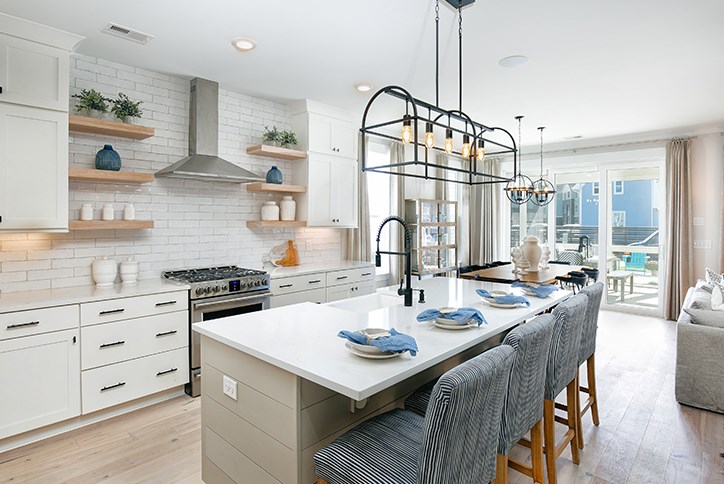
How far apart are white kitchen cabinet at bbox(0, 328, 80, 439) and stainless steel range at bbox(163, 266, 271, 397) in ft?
2.64

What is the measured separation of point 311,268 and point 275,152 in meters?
1.31

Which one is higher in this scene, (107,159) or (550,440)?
(107,159)

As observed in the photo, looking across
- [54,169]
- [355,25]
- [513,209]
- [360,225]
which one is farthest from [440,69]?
[513,209]

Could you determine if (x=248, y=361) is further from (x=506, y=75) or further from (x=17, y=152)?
(x=506, y=75)

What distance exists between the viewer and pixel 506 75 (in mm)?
3803

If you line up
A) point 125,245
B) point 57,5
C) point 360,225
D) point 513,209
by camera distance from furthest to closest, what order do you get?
point 513,209 < point 360,225 < point 125,245 < point 57,5

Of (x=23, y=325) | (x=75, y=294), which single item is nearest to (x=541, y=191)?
(x=75, y=294)

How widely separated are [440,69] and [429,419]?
3.22m

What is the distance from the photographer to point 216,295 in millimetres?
3436

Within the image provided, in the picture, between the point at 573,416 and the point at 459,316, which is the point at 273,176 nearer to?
the point at 459,316

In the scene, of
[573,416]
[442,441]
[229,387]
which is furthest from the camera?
[573,416]

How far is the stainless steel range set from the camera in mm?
3348

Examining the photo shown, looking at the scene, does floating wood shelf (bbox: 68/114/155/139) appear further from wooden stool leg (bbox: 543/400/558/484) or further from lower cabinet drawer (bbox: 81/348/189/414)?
wooden stool leg (bbox: 543/400/558/484)

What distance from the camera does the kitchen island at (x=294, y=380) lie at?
4.97 feet
